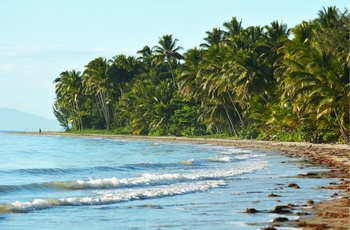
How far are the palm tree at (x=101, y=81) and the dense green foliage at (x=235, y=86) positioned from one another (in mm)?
160

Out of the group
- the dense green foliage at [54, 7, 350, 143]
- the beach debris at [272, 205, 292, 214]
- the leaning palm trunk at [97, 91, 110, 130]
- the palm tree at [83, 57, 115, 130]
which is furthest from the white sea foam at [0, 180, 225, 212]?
the leaning palm trunk at [97, 91, 110, 130]

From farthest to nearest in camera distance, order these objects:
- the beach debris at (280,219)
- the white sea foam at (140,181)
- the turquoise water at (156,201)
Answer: the white sea foam at (140,181) < the turquoise water at (156,201) < the beach debris at (280,219)

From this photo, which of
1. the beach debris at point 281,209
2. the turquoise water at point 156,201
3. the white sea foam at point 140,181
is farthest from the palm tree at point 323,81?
the beach debris at point 281,209

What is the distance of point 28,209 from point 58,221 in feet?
7.50

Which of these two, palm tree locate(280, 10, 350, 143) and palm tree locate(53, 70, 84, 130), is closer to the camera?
palm tree locate(280, 10, 350, 143)

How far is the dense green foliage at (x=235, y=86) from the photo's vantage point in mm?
36000

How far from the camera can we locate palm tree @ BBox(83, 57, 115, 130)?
89.9m

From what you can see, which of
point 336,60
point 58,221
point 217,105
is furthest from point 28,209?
point 217,105

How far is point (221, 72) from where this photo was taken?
188ft

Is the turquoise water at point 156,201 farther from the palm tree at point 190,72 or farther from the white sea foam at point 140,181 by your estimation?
the palm tree at point 190,72

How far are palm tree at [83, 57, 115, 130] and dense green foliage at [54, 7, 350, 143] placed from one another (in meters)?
0.16

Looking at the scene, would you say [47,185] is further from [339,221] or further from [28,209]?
[339,221]

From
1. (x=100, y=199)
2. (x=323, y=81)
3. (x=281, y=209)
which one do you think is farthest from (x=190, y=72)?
(x=281, y=209)

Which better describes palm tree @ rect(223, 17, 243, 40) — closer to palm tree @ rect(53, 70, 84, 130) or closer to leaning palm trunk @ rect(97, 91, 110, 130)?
leaning palm trunk @ rect(97, 91, 110, 130)
